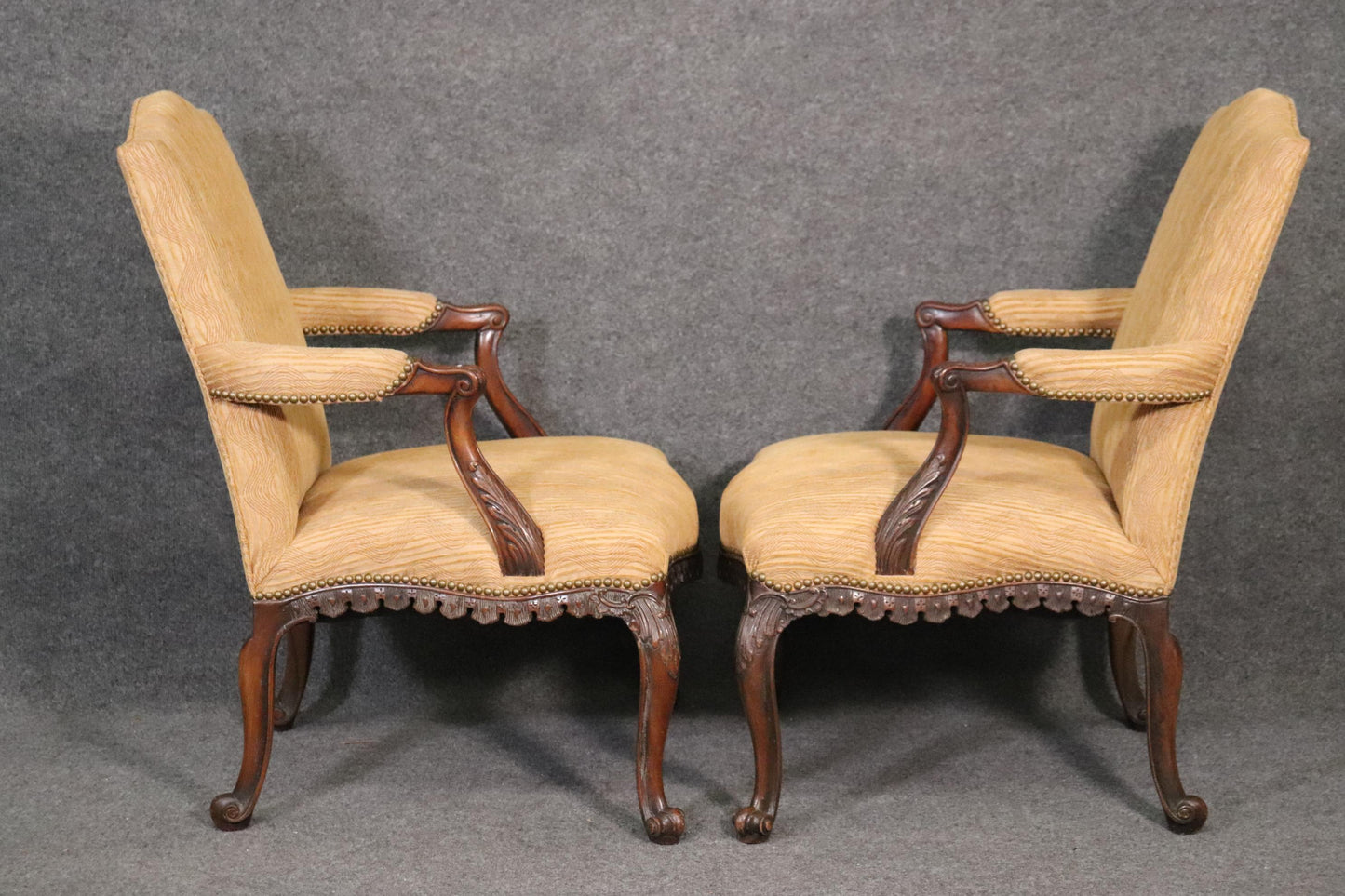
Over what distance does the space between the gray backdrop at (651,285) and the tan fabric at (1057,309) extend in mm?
223

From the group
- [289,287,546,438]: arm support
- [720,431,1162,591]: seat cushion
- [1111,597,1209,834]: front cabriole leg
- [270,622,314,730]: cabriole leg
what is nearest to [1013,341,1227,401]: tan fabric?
[720,431,1162,591]: seat cushion

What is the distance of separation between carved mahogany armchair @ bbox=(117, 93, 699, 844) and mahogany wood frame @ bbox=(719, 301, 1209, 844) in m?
→ 0.13

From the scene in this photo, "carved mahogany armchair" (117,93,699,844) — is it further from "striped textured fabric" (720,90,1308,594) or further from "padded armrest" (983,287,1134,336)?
"padded armrest" (983,287,1134,336)

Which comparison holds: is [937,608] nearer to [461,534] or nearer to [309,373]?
[461,534]

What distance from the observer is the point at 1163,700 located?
74.0 inches

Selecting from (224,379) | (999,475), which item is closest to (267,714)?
(224,379)

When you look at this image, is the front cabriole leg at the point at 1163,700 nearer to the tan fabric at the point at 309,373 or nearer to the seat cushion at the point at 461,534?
the seat cushion at the point at 461,534

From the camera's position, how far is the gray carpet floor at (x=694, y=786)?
1.82m

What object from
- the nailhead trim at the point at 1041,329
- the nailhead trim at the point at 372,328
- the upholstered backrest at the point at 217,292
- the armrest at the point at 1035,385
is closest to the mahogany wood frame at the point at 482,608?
the upholstered backrest at the point at 217,292

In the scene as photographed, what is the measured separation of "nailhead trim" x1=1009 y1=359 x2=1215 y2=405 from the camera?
1.74 metres

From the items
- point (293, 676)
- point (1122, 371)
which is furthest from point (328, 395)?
point (1122, 371)

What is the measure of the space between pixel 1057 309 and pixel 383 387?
1188 millimetres

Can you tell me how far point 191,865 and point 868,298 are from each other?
154cm

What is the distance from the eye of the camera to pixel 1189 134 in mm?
2441
